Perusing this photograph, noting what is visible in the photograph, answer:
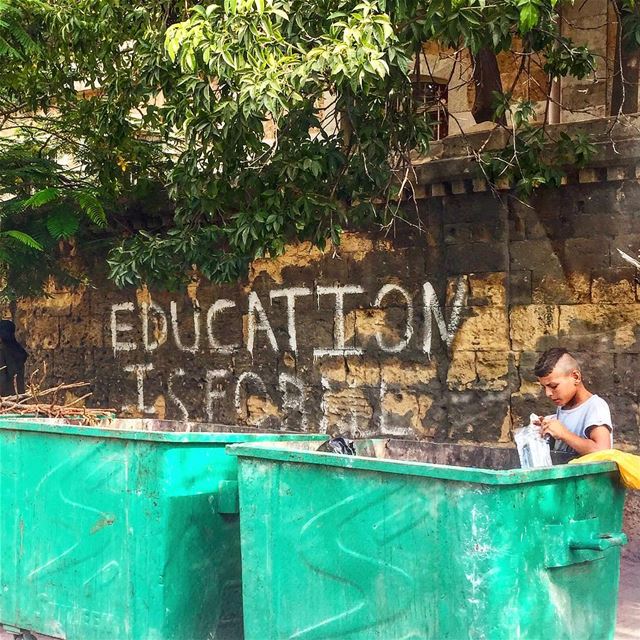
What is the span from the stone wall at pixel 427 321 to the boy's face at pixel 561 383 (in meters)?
2.36

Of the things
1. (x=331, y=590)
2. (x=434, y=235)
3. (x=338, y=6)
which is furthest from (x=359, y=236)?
(x=331, y=590)

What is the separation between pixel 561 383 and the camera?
4445 millimetres

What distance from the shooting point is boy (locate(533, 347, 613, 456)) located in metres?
4.18

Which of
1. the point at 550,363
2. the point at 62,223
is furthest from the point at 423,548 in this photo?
the point at 62,223

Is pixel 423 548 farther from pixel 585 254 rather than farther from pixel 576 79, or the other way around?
pixel 576 79

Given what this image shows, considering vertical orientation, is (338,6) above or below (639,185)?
above

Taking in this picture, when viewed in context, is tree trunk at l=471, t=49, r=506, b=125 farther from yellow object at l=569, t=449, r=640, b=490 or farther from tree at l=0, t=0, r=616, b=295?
yellow object at l=569, t=449, r=640, b=490

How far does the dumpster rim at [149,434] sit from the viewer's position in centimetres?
429

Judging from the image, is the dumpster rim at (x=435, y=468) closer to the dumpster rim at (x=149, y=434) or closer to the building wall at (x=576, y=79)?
the dumpster rim at (x=149, y=434)

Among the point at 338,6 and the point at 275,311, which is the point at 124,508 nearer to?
A: the point at 338,6

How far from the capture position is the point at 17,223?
9.63 m

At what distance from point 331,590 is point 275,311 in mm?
5188

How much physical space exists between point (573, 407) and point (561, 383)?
14cm

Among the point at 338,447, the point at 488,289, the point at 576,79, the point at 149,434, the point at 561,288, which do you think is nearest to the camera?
the point at 149,434
